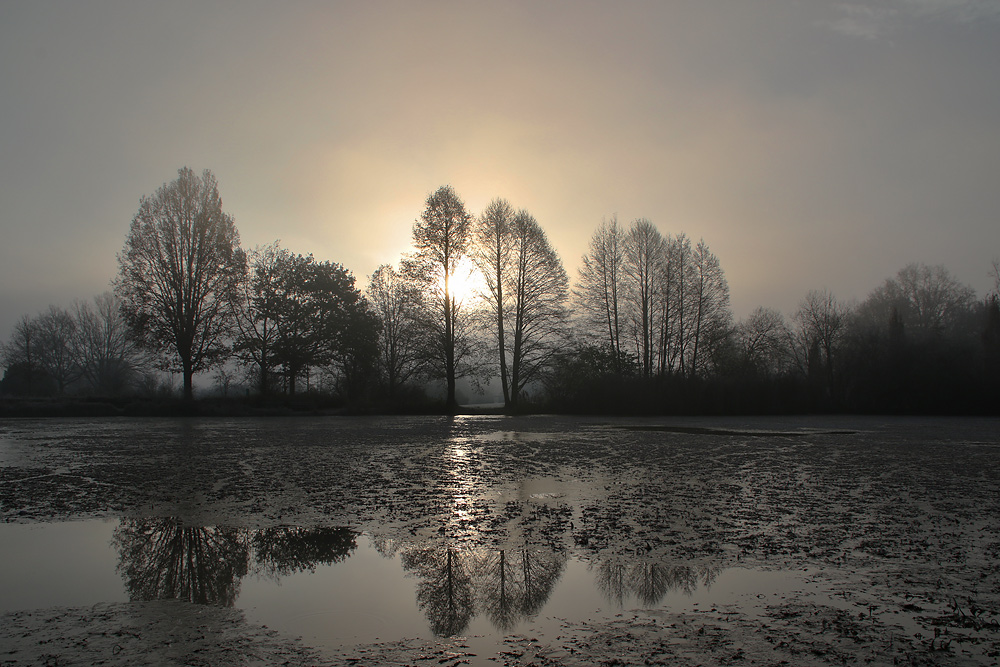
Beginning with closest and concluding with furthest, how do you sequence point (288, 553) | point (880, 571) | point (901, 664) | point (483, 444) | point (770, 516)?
point (901, 664), point (880, 571), point (288, 553), point (770, 516), point (483, 444)

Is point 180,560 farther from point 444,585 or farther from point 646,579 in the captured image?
point 646,579

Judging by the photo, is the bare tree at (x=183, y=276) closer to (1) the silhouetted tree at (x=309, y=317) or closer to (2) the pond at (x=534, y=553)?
(1) the silhouetted tree at (x=309, y=317)

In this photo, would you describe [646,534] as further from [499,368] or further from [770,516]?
[499,368]

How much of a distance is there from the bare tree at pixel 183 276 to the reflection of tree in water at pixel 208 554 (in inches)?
1238

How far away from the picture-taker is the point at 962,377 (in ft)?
116

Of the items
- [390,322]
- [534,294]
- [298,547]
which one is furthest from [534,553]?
[390,322]

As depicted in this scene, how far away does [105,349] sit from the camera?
2292 inches

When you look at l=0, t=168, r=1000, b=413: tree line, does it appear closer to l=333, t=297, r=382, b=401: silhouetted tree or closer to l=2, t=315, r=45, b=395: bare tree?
l=333, t=297, r=382, b=401: silhouetted tree

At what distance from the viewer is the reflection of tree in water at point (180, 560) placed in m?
4.22

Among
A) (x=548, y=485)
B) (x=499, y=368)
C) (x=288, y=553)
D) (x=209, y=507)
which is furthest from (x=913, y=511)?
(x=499, y=368)

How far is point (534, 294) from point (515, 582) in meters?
31.2

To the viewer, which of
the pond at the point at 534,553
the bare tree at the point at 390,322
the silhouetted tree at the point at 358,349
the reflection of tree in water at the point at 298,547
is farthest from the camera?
the bare tree at the point at 390,322

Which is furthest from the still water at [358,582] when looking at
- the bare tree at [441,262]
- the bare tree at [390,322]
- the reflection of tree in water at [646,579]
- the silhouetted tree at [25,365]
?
the silhouetted tree at [25,365]

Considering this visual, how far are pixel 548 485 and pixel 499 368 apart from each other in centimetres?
2759
